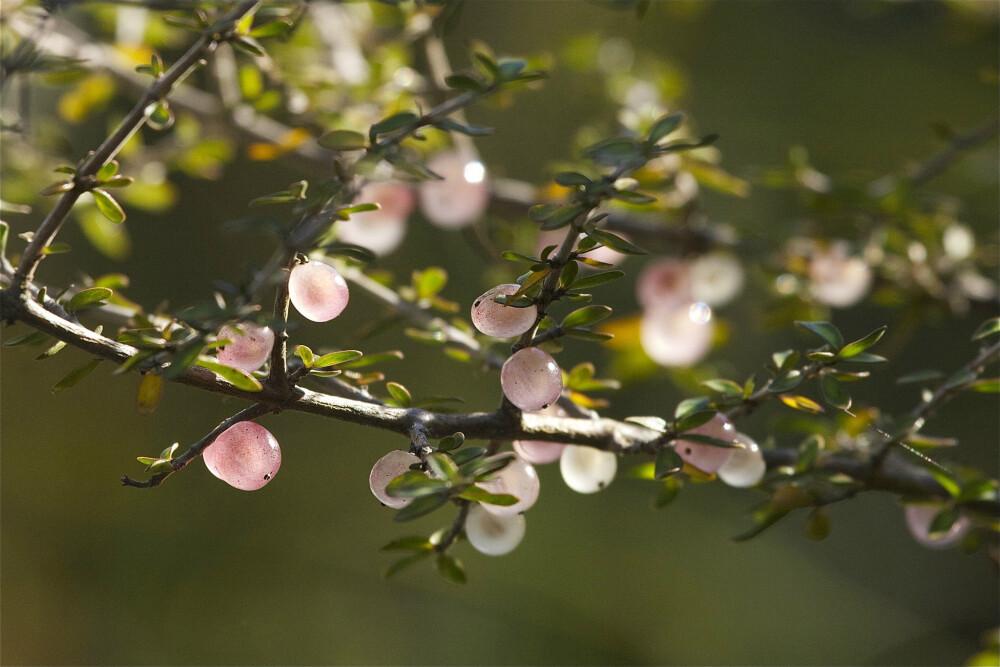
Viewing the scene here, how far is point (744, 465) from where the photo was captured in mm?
345

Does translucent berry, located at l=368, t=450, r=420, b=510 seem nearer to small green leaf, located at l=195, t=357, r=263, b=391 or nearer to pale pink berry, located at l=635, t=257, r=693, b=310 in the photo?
small green leaf, located at l=195, t=357, r=263, b=391

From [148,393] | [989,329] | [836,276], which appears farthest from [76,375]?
[836,276]

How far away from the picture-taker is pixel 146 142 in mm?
1053

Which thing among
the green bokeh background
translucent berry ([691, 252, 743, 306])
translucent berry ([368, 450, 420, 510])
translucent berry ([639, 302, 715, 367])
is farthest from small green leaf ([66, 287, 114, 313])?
the green bokeh background

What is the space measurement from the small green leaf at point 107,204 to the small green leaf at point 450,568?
19cm

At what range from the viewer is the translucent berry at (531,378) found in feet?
0.93

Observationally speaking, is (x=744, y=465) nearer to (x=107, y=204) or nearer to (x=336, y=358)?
(x=336, y=358)

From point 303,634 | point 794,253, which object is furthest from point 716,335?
point 303,634

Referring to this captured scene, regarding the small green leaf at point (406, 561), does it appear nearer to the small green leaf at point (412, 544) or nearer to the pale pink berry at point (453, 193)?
the small green leaf at point (412, 544)

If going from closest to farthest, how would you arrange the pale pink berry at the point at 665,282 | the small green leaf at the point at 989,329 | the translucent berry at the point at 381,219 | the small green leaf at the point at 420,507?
the small green leaf at the point at 420,507 < the small green leaf at the point at 989,329 < the translucent berry at the point at 381,219 < the pale pink berry at the point at 665,282

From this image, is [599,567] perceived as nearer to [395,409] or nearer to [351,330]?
[351,330]

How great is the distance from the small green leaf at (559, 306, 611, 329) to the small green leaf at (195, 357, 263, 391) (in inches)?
4.4

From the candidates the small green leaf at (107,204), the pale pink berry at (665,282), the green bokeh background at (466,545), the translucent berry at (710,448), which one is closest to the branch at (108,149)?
the small green leaf at (107,204)

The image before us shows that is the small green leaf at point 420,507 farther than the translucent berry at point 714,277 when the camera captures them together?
No
